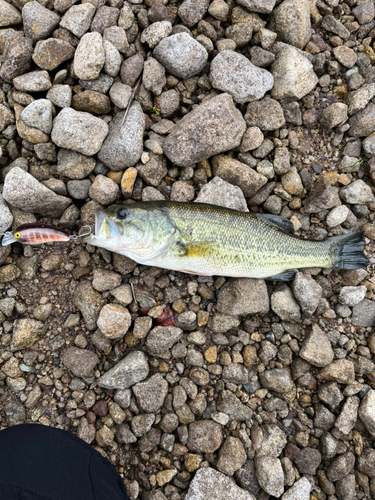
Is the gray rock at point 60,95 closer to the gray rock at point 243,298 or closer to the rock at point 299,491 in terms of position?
the gray rock at point 243,298

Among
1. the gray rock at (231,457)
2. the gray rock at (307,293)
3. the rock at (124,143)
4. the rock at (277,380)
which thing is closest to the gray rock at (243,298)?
the gray rock at (307,293)

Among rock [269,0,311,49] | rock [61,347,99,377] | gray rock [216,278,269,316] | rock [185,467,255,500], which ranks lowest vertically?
rock [185,467,255,500]

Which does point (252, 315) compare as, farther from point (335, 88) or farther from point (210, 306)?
point (335, 88)

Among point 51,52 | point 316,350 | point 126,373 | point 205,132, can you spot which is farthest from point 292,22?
point 126,373

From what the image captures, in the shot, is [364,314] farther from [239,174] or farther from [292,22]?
[292,22]

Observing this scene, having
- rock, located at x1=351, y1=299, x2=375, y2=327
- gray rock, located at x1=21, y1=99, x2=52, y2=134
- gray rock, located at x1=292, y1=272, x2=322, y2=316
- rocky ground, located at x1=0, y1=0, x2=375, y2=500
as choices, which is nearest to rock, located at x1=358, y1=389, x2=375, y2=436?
rocky ground, located at x1=0, y1=0, x2=375, y2=500

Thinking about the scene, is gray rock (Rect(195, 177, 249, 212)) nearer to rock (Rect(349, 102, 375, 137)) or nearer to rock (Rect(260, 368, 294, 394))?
rock (Rect(349, 102, 375, 137))
